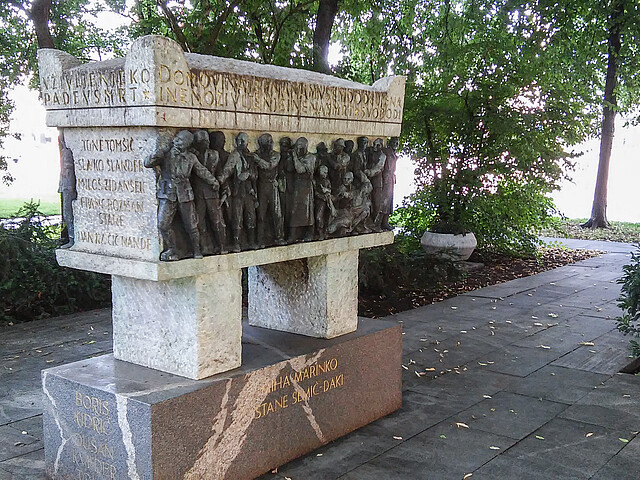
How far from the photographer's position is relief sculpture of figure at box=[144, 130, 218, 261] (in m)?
3.43

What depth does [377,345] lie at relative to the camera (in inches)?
191

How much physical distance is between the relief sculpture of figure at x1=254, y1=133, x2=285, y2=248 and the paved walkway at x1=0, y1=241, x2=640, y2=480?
4.95 ft

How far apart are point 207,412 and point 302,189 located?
149 centimetres

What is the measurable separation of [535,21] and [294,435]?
36.8ft

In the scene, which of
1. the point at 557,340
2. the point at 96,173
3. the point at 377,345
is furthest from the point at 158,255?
the point at 557,340

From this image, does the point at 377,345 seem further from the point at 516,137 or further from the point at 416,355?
the point at 516,137

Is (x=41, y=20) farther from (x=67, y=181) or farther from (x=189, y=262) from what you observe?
(x=189, y=262)

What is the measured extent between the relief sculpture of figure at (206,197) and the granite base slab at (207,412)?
2.56 feet

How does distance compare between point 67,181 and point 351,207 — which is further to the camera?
point 351,207

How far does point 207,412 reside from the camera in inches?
143

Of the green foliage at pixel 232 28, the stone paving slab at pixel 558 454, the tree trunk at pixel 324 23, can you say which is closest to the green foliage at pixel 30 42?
the green foliage at pixel 232 28

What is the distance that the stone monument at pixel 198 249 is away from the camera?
345cm

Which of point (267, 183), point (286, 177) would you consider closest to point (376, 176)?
point (286, 177)

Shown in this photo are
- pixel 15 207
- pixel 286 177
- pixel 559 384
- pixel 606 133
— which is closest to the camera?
pixel 286 177
